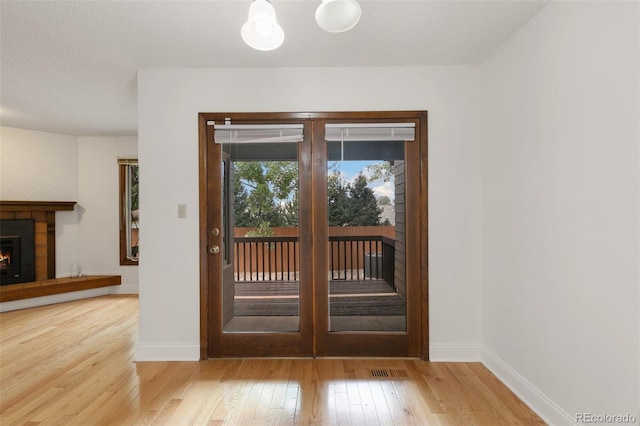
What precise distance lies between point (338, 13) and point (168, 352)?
2876 millimetres

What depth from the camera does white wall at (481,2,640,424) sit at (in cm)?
161

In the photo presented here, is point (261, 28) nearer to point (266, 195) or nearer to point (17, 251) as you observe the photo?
point (266, 195)

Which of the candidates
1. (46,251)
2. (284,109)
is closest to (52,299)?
(46,251)

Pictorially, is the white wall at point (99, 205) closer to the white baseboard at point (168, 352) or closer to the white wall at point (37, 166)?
the white wall at point (37, 166)

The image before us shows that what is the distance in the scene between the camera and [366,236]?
9.93 ft

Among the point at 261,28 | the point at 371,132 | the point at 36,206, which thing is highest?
the point at 261,28

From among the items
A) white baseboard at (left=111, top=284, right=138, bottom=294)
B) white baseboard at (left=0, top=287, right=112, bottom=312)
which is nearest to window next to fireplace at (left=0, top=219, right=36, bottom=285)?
white baseboard at (left=0, top=287, right=112, bottom=312)

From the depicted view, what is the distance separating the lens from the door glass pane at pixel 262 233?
3.05 metres

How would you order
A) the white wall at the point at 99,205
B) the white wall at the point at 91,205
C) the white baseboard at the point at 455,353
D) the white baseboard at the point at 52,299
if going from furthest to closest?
the white wall at the point at 99,205
the white wall at the point at 91,205
the white baseboard at the point at 52,299
the white baseboard at the point at 455,353

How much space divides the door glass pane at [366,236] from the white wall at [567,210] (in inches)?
29.8

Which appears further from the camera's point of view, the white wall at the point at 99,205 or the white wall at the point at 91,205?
the white wall at the point at 99,205

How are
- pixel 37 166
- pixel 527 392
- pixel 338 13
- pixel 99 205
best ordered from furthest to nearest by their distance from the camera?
pixel 99 205, pixel 37 166, pixel 527 392, pixel 338 13

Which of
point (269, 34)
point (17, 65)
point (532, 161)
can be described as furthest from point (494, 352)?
point (17, 65)

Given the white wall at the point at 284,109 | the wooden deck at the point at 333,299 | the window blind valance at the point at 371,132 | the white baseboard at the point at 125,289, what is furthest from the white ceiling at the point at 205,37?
Answer: the white baseboard at the point at 125,289
